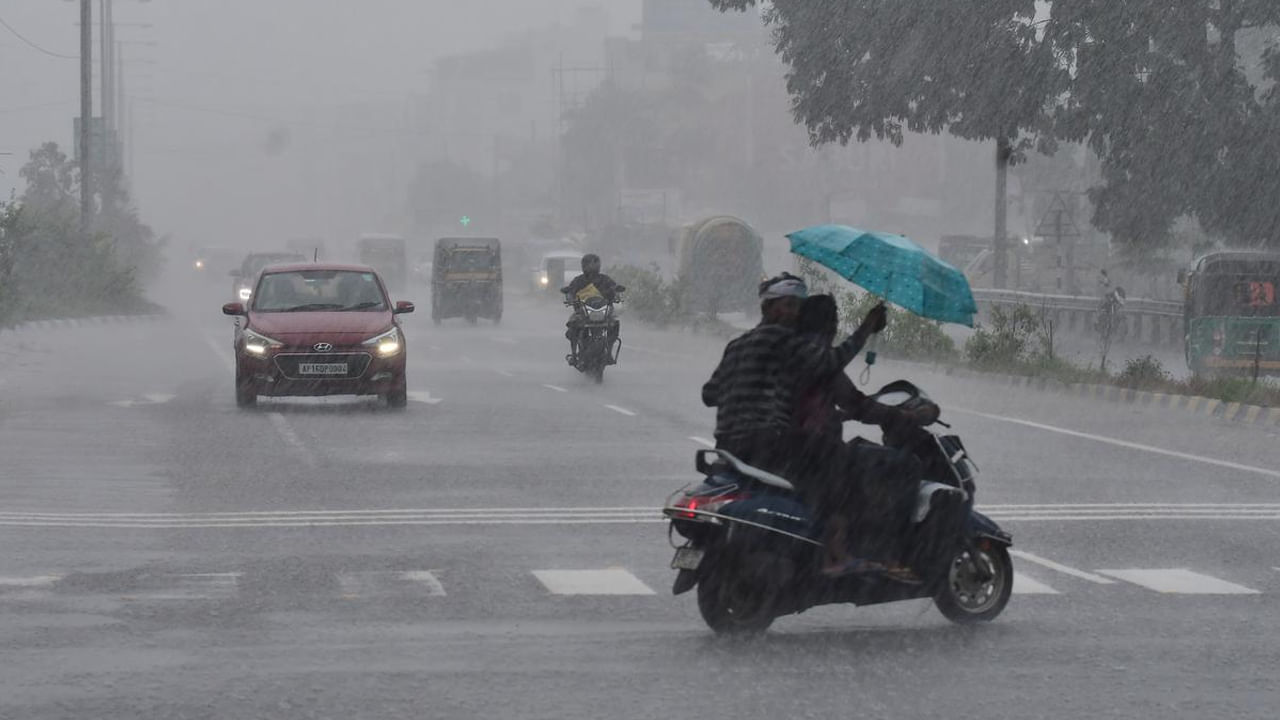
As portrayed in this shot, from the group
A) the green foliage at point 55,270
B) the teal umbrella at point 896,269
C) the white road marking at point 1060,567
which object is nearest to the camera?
the teal umbrella at point 896,269

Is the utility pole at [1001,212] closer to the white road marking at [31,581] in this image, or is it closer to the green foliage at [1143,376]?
the green foliage at [1143,376]

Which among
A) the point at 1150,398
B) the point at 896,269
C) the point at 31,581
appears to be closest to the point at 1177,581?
the point at 896,269

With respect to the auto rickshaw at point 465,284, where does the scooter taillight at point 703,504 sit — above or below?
above

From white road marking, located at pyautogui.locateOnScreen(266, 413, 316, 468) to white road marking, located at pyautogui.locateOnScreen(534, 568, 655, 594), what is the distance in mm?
6293

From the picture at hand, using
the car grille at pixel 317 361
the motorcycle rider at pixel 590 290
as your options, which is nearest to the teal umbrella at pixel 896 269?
the car grille at pixel 317 361

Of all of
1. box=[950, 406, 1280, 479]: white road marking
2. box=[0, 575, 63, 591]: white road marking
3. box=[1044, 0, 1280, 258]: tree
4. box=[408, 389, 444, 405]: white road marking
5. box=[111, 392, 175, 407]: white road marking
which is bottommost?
box=[111, 392, 175, 407]: white road marking

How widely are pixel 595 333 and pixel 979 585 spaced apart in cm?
1898

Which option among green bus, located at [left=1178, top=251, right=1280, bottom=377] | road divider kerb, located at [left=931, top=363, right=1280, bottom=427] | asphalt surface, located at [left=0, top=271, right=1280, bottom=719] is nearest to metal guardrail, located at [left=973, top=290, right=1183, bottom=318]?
green bus, located at [left=1178, top=251, right=1280, bottom=377]

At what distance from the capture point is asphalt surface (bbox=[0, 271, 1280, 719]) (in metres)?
7.64

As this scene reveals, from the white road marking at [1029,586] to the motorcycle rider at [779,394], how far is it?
1.75 metres

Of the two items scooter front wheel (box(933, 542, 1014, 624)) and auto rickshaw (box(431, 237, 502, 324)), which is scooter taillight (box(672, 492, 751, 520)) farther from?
auto rickshaw (box(431, 237, 502, 324))

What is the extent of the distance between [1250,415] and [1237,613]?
13.8 metres

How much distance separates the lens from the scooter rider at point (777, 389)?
8781 millimetres

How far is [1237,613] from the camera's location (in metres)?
9.53
